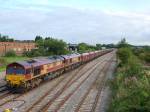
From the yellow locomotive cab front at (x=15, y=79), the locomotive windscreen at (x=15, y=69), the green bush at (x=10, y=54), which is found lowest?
the green bush at (x=10, y=54)

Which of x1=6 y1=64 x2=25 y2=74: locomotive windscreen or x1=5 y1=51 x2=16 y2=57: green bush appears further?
x1=5 y1=51 x2=16 y2=57: green bush

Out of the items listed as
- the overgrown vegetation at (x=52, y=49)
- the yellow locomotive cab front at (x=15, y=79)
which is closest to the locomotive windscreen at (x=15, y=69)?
the yellow locomotive cab front at (x=15, y=79)

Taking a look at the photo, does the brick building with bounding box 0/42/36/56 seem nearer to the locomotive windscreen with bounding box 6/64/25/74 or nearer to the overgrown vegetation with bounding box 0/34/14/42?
the overgrown vegetation with bounding box 0/34/14/42

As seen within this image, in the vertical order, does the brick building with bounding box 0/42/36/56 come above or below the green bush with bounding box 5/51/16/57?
above

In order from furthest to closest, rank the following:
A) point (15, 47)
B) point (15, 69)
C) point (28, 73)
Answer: point (15, 47)
point (28, 73)
point (15, 69)

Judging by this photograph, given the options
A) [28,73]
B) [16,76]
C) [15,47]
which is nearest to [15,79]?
[16,76]

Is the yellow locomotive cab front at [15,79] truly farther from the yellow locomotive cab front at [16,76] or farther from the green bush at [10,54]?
the green bush at [10,54]

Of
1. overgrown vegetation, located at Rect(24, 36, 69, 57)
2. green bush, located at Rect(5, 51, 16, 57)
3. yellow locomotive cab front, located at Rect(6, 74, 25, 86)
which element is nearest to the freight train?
yellow locomotive cab front, located at Rect(6, 74, 25, 86)

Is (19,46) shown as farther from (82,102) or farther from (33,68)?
(82,102)

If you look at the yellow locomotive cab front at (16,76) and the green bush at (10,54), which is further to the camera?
→ the green bush at (10,54)

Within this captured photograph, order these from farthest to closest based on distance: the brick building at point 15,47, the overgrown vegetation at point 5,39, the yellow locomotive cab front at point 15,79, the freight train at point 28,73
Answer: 1. the overgrown vegetation at point 5,39
2. the brick building at point 15,47
3. the freight train at point 28,73
4. the yellow locomotive cab front at point 15,79

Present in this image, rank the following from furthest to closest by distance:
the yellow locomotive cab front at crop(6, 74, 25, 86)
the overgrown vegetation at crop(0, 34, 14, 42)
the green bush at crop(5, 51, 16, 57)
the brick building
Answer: the overgrown vegetation at crop(0, 34, 14, 42)
the brick building
the green bush at crop(5, 51, 16, 57)
the yellow locomotive cab front at crop(6, 74, 25, 86)

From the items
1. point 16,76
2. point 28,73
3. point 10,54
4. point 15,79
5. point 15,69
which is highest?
point 15,69

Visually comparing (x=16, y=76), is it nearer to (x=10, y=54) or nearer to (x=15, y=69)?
(x=15, y=69)
